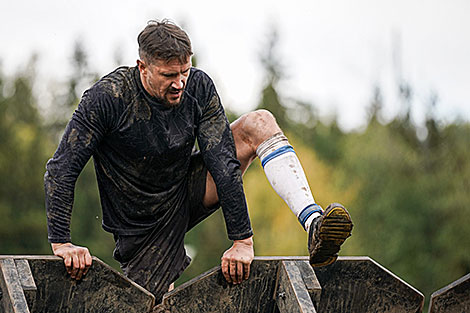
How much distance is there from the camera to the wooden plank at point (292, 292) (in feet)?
11.4

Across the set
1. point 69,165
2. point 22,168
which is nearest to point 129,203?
point 69,165

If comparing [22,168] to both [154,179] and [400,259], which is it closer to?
[400,259]

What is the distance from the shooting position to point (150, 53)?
3645 mm

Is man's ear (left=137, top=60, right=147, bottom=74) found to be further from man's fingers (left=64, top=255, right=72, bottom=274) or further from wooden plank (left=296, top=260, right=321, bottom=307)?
wooden plank (left=296, top=260, right=321, bottom=307)

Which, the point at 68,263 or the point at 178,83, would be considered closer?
the point at 68,263

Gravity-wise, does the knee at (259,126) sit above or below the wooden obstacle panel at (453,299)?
above

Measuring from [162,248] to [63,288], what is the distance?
2.51 ft

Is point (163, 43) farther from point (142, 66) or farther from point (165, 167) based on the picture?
point (165, 167)

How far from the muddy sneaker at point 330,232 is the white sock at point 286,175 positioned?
0.83 ft

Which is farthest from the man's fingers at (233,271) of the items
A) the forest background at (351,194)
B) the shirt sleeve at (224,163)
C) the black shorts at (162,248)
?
the forest background at (351,194)

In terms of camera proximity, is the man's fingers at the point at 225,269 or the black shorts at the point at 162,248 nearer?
the man's fingers at the point at 225,269

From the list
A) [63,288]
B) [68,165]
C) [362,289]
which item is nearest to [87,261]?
[63,288]

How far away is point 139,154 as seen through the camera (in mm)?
3830

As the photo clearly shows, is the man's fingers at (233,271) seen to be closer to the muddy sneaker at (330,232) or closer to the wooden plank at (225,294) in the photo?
the wooden plank at (225,294)
